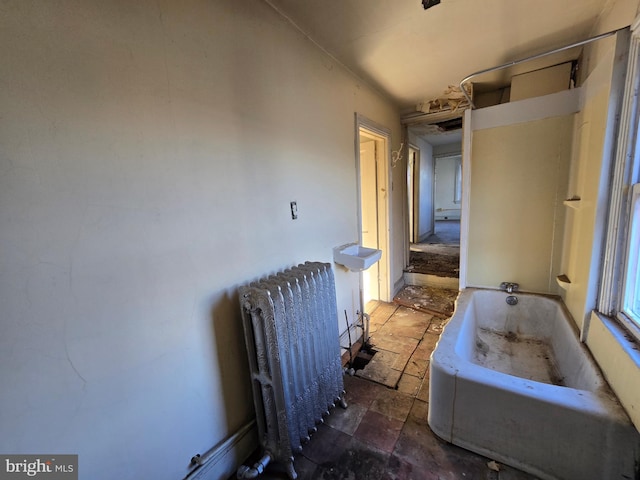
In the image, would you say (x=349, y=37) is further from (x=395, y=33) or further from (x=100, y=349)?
(x=100, y=349)

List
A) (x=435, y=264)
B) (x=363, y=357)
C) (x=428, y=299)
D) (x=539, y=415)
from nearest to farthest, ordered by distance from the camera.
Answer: (x=539, y=415) → (x=363, y=357) → (x=428, y=299) → (x=435, y=264)

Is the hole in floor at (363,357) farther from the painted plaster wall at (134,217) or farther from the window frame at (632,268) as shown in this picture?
the window frame at (632,268)

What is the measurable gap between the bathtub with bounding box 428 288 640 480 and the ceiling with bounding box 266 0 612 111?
1988 millimetres

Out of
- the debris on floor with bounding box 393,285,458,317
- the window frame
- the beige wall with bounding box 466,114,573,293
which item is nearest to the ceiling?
the beige wall with bounding box 466,114,573,293

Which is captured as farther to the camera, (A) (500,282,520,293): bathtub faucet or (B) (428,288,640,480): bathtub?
(A) (500,282,520,293): bathtub faucet

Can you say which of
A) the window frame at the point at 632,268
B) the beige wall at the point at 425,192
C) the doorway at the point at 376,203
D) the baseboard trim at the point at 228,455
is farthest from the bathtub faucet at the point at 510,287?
the beige wall at the point at 425,192

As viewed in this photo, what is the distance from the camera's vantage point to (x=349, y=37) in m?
1.71

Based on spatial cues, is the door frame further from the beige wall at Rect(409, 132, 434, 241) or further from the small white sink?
the beige wall at Rect(409, 132, 434, 241)

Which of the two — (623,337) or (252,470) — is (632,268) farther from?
(252,470)

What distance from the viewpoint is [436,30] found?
1673 mm

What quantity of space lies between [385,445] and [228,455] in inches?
32.7

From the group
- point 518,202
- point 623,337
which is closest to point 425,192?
point 518,202

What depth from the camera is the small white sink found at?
1928 millimetres

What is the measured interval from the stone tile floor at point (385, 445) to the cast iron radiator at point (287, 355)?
0.11 m
